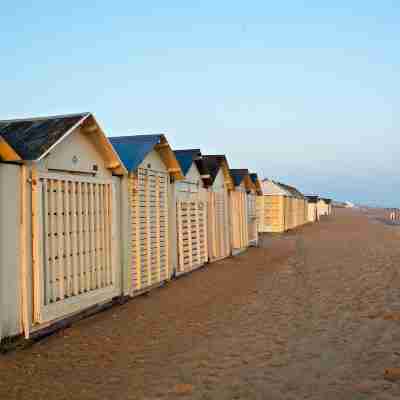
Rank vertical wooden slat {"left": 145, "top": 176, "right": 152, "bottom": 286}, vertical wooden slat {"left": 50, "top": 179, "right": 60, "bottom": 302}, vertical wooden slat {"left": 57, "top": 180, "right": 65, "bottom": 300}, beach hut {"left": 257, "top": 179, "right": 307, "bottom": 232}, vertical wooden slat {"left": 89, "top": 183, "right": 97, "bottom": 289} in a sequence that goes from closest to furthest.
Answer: vertical wooden slat {"left": 50, "top": 179, "right": 60, "bottom": 302}
vertical wooden slat {"left": 57, "top": 180, "right": 65, "bottom": 300}
vertical wooden slat {"left": 89, "top": 183, "right": 97, "bottom": 289}
vertical wooden slat {"left": 145, "top": 176, "right": 152, "bottom": 286}
beach hut {"left": 257, "top": 179, "right": 307, "bottom": 232}

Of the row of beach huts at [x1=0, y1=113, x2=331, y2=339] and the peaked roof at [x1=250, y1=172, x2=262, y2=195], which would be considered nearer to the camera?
the row of beach huts at [x1=0, y1=113, x2=331, y2=339]

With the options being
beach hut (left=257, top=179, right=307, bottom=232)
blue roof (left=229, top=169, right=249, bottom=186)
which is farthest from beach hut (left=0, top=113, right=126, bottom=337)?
beach hut (left=257, top=179, right=307, bottom=232)

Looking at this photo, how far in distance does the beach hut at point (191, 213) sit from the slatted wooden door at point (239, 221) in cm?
359

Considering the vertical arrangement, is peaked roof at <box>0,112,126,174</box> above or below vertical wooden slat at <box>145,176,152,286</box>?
above

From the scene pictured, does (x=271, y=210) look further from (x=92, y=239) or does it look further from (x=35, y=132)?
(x=35, y=132)

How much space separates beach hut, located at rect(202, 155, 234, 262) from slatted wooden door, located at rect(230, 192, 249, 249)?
689mm

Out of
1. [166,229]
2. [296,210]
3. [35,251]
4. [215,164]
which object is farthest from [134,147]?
[296,210]

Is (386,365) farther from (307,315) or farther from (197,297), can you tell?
(197,297)

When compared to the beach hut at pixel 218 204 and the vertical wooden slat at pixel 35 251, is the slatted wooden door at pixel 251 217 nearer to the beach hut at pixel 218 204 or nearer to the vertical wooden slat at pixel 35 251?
the beach hut at pixel 218 204

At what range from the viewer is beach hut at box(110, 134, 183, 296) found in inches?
429

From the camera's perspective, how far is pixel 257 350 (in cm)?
704

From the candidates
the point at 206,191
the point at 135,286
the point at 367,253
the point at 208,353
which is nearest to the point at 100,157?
the point at 135,286

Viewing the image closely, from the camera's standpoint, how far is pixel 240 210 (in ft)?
70.5

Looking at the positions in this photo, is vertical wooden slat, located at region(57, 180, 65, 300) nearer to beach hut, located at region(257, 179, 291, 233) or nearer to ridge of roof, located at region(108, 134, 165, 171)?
ridge of roof, located at region(108, 134, 165, 171)
